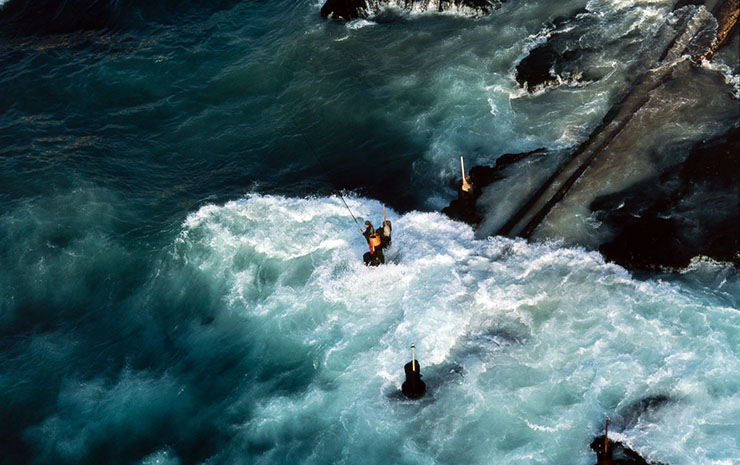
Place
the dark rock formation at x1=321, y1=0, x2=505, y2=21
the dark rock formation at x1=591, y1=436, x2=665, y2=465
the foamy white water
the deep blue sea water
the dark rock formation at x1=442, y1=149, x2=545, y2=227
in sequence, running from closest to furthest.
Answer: the dark rock formation at x1=591, y1=436, x2=665, y2=465 → the foamy white water → the deep blue sea water → the dark rock formation at x1=442, y1=149, x2=545, y2=227 → the dark rock formation at x1=321, y1=0, x2=505, y2=21

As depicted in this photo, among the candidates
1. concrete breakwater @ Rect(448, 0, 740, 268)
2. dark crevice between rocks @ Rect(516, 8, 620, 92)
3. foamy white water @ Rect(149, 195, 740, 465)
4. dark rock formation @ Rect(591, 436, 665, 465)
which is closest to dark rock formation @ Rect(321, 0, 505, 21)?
dark crevice between rocks @ Rect(516, 8, 620, 92)

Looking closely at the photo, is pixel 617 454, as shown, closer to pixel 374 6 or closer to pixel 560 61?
pixel 560 61

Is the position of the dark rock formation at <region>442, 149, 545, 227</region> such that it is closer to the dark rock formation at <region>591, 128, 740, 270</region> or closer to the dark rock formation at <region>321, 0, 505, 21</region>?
the dark rock formation at <region>591, 128, 740, 270</region>

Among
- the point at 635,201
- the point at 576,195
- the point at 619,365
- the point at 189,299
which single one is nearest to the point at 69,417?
the point at 189,299

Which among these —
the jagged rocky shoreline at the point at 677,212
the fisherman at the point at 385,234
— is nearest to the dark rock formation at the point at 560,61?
the jagged rocky shoreline at the point at 677,212

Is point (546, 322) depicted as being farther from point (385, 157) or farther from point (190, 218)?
point (190, 218)

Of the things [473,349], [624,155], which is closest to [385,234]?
[473,349]

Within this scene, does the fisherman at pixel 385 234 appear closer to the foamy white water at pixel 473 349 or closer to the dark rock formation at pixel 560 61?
the foamy white water at pixel 473 349
